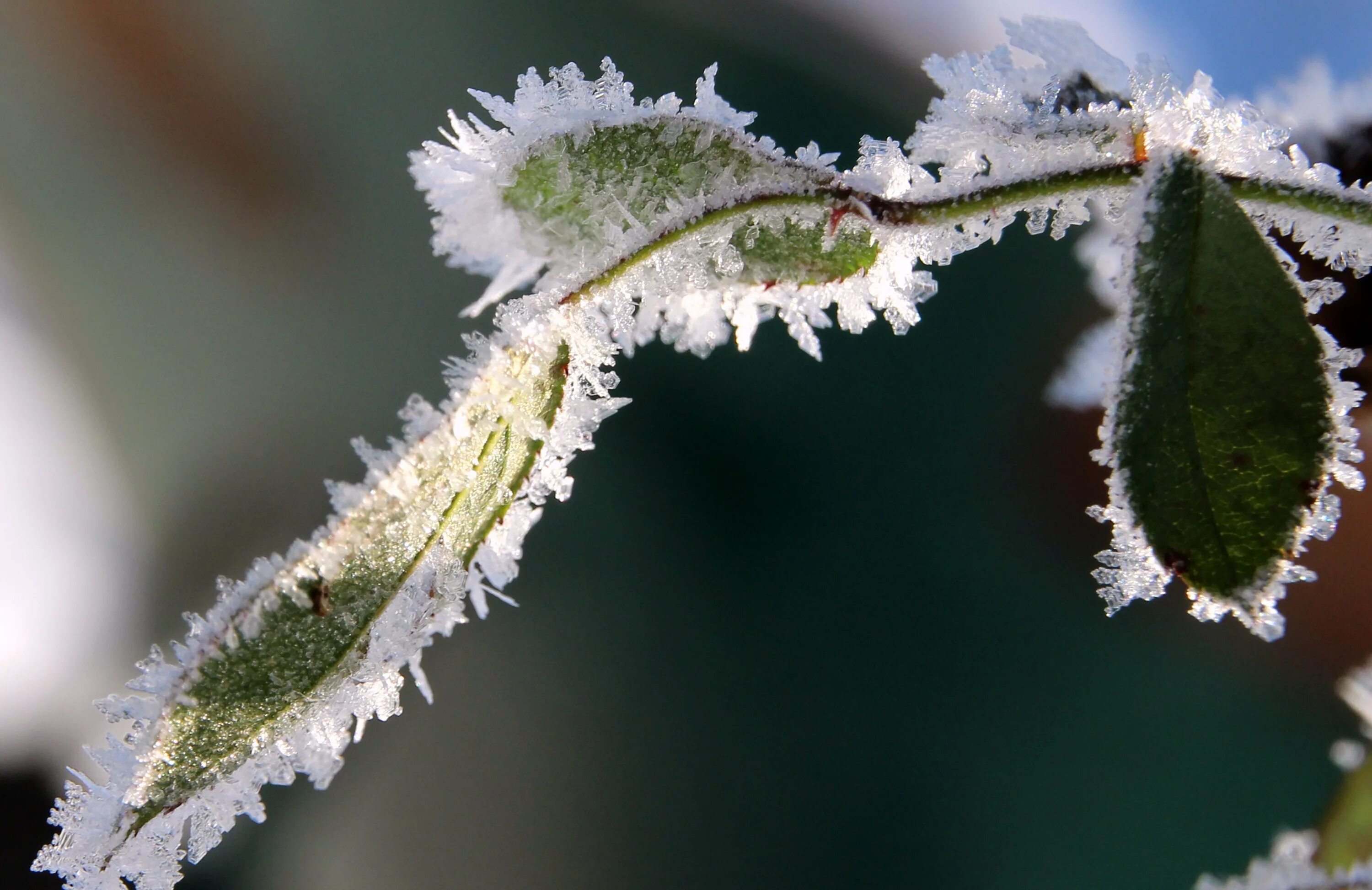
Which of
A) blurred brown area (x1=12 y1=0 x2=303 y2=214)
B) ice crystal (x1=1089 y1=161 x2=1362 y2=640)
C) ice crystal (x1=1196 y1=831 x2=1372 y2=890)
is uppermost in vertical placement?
blurred brown area (x1=12 y1=0 x2=303 y2=214)

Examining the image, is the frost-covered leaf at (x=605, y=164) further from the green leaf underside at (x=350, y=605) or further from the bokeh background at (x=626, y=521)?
the bokeh background at (x=626, y=521)

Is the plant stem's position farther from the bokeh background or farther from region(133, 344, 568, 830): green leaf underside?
the bokeh background

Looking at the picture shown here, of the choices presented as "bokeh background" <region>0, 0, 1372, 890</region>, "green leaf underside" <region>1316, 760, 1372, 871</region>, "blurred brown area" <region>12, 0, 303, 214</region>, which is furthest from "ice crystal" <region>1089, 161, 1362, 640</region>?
"blurred brown area" <region>12, 0, 303, 214</region>

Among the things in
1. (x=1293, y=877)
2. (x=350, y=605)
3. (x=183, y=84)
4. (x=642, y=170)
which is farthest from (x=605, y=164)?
(x=183, y=84)

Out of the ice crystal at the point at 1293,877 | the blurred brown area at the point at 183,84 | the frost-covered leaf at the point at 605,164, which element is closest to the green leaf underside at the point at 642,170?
the frost-covered leaf at the point at 605,164

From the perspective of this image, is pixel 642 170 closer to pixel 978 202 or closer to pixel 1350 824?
pixel 978 202
